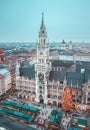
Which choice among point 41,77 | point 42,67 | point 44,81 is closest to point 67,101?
point 44,81

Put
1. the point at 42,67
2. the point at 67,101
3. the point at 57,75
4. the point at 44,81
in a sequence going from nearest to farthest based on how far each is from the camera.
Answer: the point at 67,101, the point at 42,67, the point at 44,81, the point at 57,75

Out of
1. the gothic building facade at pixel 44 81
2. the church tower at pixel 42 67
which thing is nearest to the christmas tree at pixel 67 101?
the gothic building facade at pixel 44 81

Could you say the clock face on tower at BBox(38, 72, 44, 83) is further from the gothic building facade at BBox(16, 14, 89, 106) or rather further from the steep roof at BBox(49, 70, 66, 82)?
the steep roof at BBox(49, 70, 66, 82)

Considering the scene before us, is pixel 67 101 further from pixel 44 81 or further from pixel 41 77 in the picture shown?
pixel 41 77

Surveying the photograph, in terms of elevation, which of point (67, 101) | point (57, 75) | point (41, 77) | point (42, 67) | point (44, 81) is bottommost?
point (67, 101)

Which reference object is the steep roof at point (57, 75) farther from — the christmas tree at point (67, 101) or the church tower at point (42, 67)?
the christmas tree at point (67, 101)

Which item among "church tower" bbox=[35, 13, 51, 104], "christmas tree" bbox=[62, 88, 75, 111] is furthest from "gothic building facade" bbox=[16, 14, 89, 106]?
"christmas tree" bbox=[62, 88, 75, 111]

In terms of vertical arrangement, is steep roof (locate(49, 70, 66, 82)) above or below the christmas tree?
above

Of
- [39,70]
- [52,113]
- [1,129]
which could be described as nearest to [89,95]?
[52,113]
